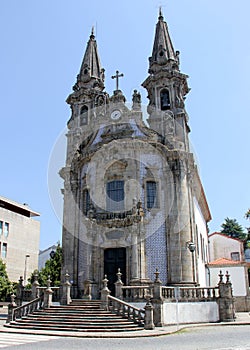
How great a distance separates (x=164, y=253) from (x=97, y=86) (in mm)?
16866

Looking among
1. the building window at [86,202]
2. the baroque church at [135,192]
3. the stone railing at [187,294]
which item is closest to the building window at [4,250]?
the baroque church at [135,192]

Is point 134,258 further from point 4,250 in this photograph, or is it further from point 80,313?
point 4,250

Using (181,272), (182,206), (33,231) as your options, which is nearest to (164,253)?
(181,272)

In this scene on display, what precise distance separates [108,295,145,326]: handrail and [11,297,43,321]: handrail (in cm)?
398

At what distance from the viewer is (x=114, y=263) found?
23.2 m

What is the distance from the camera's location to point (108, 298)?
1811 centimetres

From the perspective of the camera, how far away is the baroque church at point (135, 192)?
74.5ft

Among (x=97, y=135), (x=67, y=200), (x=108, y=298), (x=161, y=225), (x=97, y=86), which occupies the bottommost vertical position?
(x=108, y=298)

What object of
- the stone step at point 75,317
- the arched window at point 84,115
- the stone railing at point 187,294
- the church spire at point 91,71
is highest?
the church spire at point 91,71

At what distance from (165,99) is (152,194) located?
887cm

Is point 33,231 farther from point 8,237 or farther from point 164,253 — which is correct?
point 164,253

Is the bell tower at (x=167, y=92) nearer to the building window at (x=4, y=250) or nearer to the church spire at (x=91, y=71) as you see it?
the church spire at (x=91, y=71)

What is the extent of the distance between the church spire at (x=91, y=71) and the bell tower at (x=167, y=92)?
16.4 feet

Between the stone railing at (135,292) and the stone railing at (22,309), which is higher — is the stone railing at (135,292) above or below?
above
